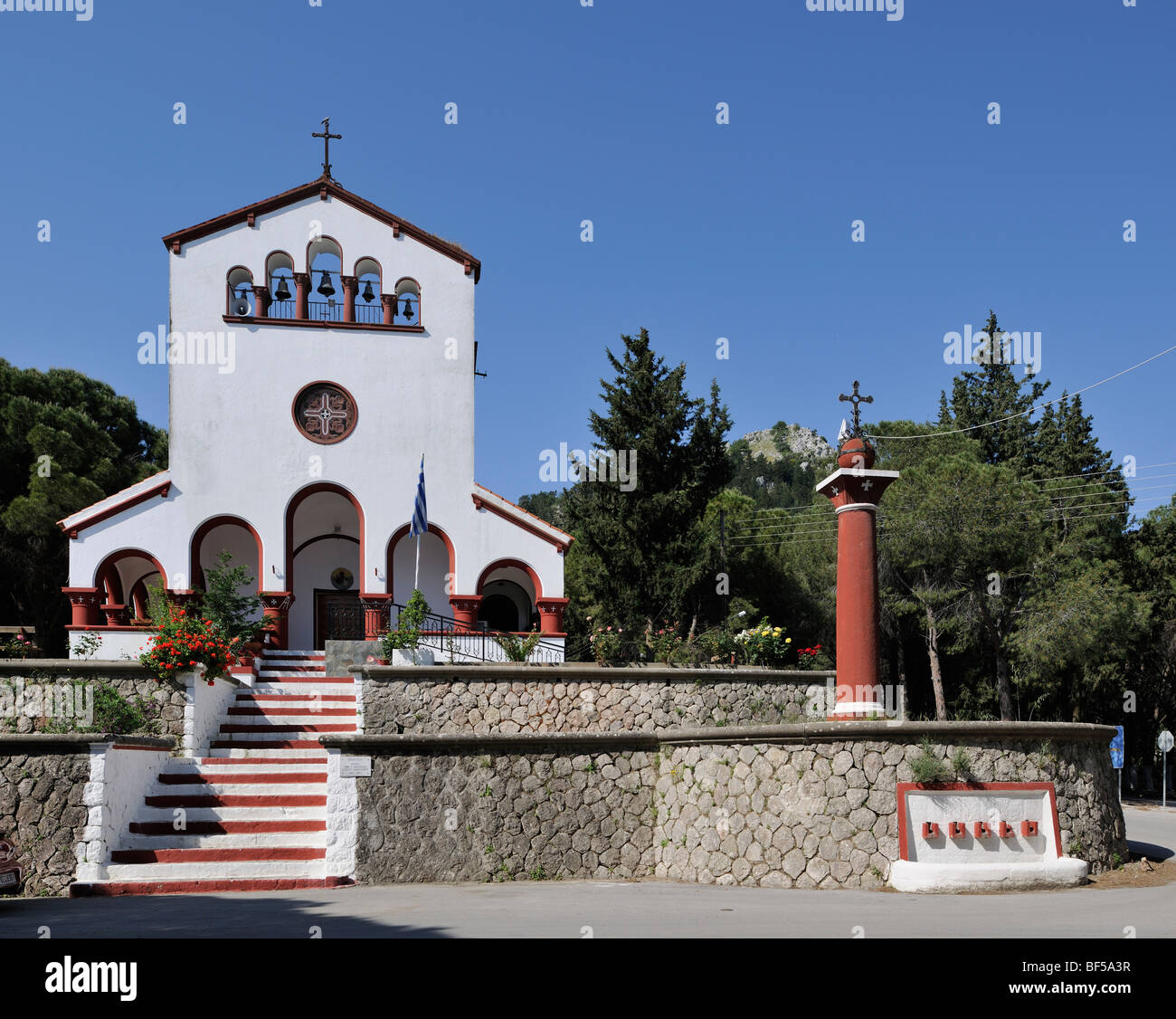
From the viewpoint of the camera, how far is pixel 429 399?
79.6 feet

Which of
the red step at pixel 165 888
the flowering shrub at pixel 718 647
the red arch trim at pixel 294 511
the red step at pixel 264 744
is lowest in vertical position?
the red step at pixel 165 888

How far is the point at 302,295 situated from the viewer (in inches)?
955

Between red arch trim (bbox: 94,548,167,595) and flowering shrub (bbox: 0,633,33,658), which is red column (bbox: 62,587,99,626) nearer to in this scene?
red arch trim (bbox: 94,548,167,595)

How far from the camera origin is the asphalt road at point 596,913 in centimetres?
866

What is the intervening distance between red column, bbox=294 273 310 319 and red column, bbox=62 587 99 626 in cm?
755

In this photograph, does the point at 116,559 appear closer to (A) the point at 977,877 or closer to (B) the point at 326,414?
(B) the point at 326,414

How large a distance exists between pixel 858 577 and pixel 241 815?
8654 millimetres

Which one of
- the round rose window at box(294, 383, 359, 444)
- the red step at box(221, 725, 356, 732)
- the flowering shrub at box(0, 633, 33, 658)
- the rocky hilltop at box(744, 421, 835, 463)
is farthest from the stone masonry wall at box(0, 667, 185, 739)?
the rocky hilltop at box(744, 421, 835, 463)

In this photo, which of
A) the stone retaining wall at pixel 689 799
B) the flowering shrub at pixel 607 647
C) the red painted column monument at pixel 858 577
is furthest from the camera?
the flowering shrub at pixel 607 647

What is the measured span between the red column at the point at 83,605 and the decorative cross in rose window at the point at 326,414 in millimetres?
5759

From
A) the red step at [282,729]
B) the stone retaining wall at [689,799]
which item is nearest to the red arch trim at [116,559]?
the red step at [282,729]

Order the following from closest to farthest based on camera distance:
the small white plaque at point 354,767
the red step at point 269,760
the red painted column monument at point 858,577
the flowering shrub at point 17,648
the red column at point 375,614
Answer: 1. the small white plaque at point 354,767
2. the red painted column monument at point 858,577
3. the red step at point 269,760
4. the flowering shrub at point 17,648
5. the red column at point 375,614

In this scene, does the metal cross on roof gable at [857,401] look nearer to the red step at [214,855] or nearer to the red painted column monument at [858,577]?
the red painted column monument at [858,577]
